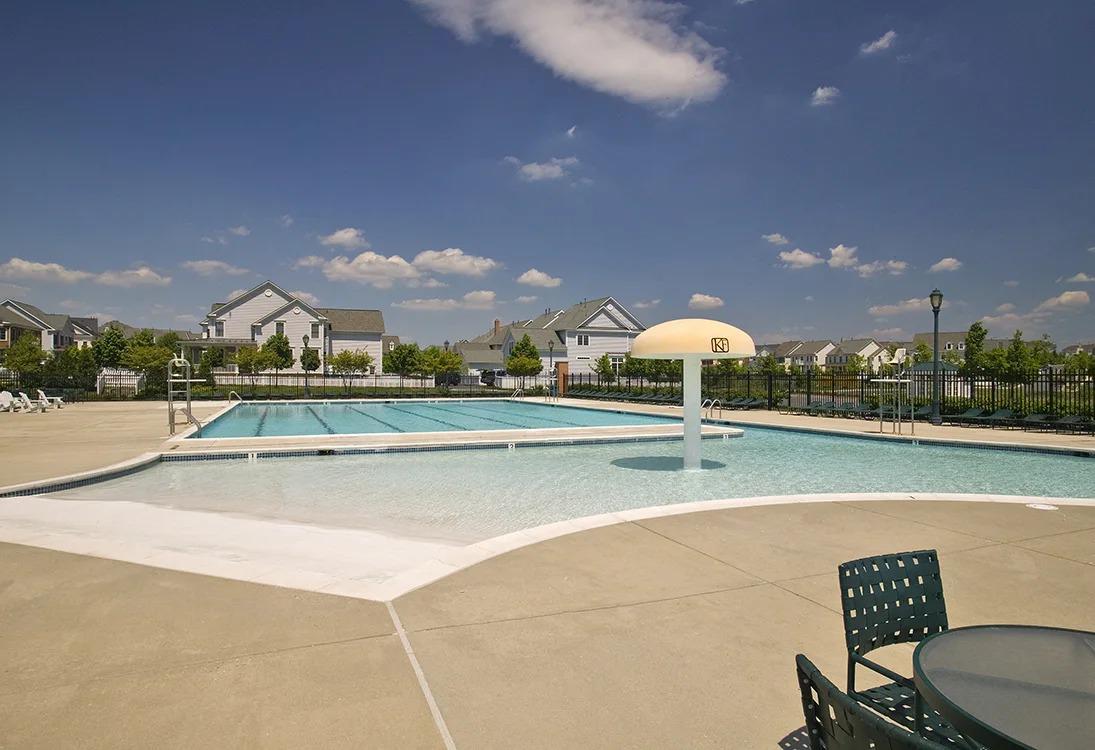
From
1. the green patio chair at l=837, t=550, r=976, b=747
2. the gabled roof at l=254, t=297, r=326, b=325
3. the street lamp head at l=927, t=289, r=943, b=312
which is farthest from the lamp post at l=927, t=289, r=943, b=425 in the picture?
the gabled roof at l=254, t=297, r=326, b=325

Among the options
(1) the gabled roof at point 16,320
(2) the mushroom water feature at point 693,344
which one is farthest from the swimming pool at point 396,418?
(1) the gabled roof at point 16,320

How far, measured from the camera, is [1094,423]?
16.9 metres

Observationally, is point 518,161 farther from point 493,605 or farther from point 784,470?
point 493,605

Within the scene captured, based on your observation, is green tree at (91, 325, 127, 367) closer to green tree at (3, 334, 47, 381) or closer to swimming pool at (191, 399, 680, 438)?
green tree at (3, 334, 47, 381)

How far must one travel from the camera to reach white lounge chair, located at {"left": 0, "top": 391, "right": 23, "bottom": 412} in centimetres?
2509

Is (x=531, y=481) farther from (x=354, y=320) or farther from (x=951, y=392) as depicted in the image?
Answer: (x=354, y=320)

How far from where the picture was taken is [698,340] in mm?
10602

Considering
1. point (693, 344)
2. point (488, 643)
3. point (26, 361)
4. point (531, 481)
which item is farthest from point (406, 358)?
point (488, 643)

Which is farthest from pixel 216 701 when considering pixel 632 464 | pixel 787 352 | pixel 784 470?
pixel 787 352

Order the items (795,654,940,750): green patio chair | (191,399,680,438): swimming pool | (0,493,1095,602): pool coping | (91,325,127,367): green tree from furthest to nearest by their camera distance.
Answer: (91,325,127,367): green tree
(191,399,680,438): swimming pool
(0,493,1095,602): pool coping
(795,654,940,750): green patio chair

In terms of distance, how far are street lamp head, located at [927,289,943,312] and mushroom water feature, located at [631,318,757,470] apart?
41.0 feet

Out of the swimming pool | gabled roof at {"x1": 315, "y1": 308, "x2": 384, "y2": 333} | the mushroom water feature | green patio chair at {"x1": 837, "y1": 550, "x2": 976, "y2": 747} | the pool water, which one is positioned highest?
gabled roof at {"x1": 315, "y1": 308, "x2": 384, "y2": 333}

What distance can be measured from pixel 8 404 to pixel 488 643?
30.5 meters

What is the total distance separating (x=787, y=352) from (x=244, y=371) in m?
96.2
